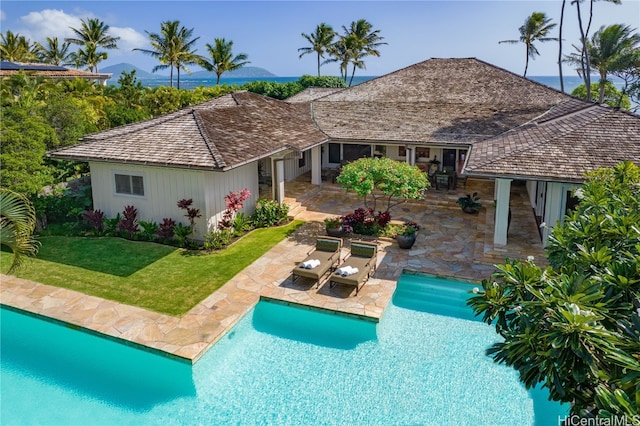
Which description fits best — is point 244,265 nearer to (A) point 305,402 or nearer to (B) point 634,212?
(A) point 305,402

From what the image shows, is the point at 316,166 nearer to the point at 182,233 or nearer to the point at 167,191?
the point at 167,191

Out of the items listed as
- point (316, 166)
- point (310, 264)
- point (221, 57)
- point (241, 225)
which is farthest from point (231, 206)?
point (221, 57)

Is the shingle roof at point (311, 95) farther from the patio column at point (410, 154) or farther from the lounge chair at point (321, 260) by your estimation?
the lounge chair at point (321, 260)

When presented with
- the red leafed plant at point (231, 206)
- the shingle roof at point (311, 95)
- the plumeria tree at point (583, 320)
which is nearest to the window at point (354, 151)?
the shingle roof at point (311, 95)

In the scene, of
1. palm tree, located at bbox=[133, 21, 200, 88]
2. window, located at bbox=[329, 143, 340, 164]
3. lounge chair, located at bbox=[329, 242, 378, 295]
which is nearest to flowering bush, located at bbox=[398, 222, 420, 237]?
lounge chair, located at bbox=[329, 242, 378, 295]

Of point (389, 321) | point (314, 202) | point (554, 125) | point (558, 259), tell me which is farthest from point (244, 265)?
point (554, 125)
